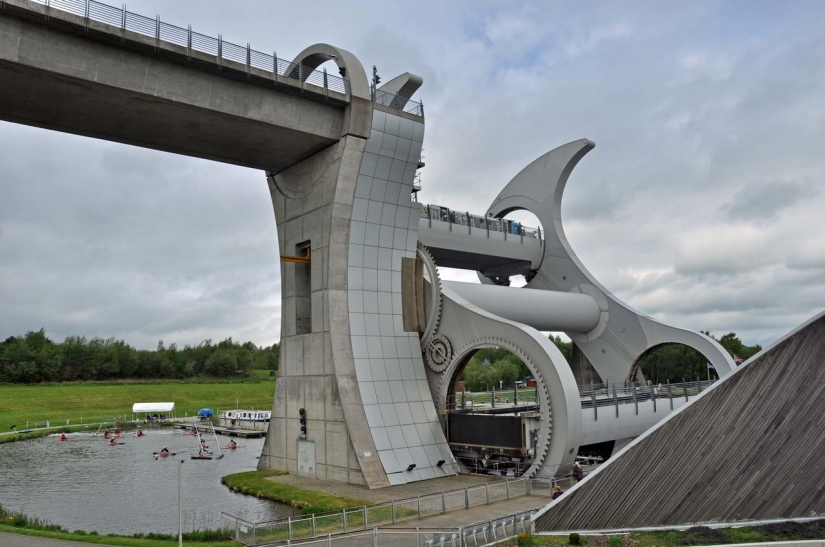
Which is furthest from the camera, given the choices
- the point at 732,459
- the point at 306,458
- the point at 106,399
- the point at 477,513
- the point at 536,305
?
the point at 106,399

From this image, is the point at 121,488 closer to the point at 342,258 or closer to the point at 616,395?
the point at 342,258

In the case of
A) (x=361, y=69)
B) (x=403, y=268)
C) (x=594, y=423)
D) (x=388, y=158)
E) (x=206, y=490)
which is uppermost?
(x=361, y=69)

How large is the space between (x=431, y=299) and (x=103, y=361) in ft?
305

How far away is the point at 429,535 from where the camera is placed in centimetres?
1630

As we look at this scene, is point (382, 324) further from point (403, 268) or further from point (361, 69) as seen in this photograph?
point (361, 69)

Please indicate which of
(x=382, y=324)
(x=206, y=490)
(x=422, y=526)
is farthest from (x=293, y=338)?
(x=422, y=526)

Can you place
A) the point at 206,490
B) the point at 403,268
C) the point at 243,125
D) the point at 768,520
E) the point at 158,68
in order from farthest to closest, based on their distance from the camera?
1. the point at 403,268
2. the point at 206,490
3. the point at 243,125
4. the point at 158,68
5. the point at 768,520

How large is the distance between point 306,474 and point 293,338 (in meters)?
5.79

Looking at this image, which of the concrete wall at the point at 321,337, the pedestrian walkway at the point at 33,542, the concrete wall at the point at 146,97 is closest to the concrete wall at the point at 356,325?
the concrete wall at the point at 321,337

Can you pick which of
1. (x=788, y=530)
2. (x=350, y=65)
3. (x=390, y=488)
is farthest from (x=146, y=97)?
(x=788, y=530)

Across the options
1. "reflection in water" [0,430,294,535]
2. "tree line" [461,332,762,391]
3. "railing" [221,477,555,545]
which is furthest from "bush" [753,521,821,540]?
"tree line" [461,332,762,391]

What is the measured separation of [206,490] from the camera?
27188 mm

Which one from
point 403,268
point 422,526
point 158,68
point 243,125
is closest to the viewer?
point 422,526

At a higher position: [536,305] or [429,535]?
A: [536,305]
